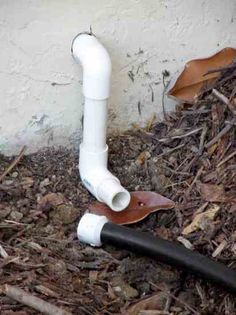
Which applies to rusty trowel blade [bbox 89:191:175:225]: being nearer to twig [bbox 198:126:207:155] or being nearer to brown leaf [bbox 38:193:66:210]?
brown leaf [bbox 38:193:66:210]

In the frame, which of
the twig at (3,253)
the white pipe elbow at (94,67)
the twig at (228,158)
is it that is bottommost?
the twig at (3,253)

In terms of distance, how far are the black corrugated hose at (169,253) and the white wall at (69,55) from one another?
0.46 meters

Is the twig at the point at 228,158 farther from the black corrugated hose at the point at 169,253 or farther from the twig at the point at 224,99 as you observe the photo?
the black corrugated hose at the point at 169,253

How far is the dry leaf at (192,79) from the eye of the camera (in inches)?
93.0

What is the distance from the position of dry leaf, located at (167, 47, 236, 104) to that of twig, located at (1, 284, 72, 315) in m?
0.88

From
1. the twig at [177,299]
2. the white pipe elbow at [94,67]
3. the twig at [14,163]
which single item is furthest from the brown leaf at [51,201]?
the twig at [177,299]

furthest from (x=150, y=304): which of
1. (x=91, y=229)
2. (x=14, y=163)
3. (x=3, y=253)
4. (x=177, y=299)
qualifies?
(x=14, y=163)

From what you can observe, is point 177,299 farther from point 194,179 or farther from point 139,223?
point 194,179

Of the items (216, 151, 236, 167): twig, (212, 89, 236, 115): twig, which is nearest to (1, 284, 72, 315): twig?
(216, 151, 236, 167): twig

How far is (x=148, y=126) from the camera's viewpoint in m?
2.44

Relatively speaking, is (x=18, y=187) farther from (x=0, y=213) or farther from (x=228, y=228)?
(x=228, y=228)

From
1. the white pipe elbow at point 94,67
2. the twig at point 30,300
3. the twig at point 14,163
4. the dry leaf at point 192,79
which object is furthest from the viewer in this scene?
the dry leaf at point 192,79

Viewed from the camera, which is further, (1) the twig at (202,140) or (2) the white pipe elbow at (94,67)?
(1) the twig at (202,140)

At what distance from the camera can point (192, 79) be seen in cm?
237
